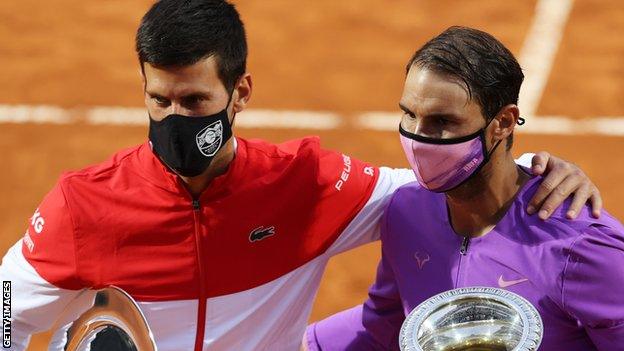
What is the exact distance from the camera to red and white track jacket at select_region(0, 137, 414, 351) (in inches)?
260

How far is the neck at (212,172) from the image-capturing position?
22.2ft

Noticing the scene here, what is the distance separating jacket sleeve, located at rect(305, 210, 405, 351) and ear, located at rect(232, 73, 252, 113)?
102cm

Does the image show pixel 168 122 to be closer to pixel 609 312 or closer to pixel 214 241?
pixel 214 241

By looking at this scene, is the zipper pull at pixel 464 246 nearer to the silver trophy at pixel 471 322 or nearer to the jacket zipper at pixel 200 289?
the silver trophy at pixel 471 322

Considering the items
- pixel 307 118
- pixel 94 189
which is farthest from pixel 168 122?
pixel 307 118

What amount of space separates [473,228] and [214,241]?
4.15 ft

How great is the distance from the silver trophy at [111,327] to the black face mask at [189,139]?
2.21 feet

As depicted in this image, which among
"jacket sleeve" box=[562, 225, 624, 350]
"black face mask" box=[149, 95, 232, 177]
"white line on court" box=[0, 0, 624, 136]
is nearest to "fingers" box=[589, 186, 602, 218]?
"jacket sleeve" box=[562, 225, 624, 350]

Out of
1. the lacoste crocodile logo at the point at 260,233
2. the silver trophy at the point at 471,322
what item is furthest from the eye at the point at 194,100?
the silver trophy at the point at 471,322

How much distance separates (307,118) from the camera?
1421 centimetres

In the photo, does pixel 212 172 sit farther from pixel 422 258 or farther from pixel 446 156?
pixel 446 156

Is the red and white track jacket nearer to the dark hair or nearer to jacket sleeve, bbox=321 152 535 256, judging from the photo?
jacket sleeve, bbox=321 152 535 256

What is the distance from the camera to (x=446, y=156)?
631 cm

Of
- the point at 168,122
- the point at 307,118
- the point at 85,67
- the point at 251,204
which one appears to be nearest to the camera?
the point at 168,122
